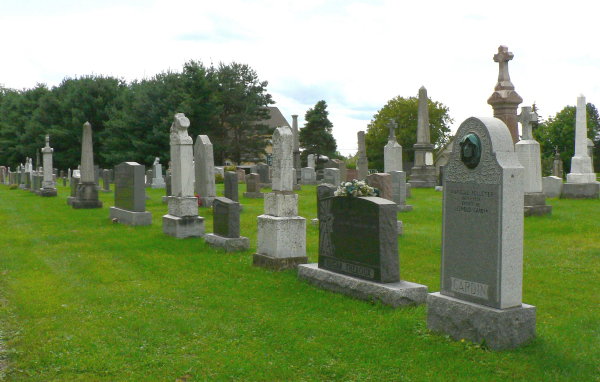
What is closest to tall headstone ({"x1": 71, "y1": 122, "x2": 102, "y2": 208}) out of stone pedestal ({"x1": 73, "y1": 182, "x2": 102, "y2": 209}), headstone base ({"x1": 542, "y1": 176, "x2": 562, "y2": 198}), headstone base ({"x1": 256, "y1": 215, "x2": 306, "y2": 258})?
stone pedestal ({"x1": 73, "y1": 182, "x2": 102, "y2": 209})

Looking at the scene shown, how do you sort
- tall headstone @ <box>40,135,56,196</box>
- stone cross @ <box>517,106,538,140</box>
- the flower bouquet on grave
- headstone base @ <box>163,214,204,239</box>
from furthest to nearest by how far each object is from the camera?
tall headstone @ <box>40,135,56,196</box>, stone cross @ <box>517,106,538,140</box>, headstone base @ <box>163,214,204,239</box>, the flower bouquet on grave

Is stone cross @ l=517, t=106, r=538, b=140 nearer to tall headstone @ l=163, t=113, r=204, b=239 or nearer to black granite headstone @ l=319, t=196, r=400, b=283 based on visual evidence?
tall headstone @ l=163, t=113, r=204, b=239

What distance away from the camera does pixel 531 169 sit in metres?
16.6

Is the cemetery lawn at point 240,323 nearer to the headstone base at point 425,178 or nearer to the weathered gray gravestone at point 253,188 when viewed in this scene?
the weathered gray gravestone at point 253,188

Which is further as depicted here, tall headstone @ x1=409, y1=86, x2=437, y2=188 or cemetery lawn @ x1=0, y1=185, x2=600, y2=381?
tall headstone @ x1=409, y1=86, x2=437, y2=188

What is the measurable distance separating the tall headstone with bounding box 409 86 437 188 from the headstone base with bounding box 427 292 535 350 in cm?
2339

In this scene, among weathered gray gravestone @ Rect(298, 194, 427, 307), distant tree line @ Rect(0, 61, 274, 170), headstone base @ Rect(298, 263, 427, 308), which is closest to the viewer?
headstone base @ Rect(298, 263, 427, 308)

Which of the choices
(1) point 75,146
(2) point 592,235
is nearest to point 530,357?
(2) point 592,235

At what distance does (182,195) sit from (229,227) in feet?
8.36

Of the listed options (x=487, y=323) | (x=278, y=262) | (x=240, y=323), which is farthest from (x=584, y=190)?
(x=240, y=323)

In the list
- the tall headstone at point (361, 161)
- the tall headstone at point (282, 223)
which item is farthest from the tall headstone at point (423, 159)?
the tall headstone at point (282, 223)

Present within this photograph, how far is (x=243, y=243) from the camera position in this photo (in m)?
11.2

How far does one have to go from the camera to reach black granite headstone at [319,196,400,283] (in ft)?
23.3

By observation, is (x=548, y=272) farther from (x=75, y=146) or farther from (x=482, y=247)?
(x=75, y=146)
